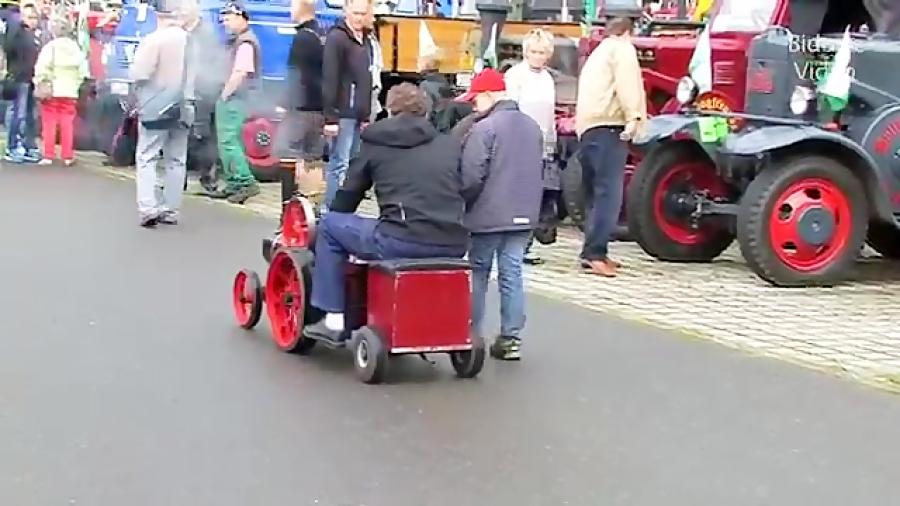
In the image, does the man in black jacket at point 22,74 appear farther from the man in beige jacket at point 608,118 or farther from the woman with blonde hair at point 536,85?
the man in beige jacket at point 608,118

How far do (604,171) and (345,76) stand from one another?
88.2 inches

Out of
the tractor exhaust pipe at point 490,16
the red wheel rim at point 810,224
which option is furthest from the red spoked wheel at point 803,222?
the tractor exhaust pipe at point 490,16

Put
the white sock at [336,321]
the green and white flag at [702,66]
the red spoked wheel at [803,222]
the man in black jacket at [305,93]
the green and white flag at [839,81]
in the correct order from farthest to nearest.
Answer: the man in black jacket at [305,93]
the green and white flag at [702,66]
the green and white flag at [839,81]
the red spoked wheel at [803,222]
the white sock at [336,321]

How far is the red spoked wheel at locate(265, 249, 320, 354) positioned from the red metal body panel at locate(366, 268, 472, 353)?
19.3 inches

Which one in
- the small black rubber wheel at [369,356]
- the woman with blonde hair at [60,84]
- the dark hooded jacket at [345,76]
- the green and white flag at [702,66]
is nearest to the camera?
the small black rubber wheel at [369,356]

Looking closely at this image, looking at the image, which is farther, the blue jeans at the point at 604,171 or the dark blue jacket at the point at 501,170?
the blue jeans at the point at 604,171

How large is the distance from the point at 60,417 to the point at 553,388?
2391 millimetres

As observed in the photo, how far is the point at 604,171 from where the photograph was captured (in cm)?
1191

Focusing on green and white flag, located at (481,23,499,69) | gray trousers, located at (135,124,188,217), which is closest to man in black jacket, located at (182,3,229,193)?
gray trousers, located at (135,124,188,217)

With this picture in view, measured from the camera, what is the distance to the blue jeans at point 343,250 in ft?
27.2

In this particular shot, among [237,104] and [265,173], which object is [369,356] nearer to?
[237,104]

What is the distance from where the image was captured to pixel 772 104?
12211 millimetres

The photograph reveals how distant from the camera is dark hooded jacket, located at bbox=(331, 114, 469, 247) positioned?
8.27 metres

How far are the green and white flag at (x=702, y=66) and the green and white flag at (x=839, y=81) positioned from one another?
117cm
